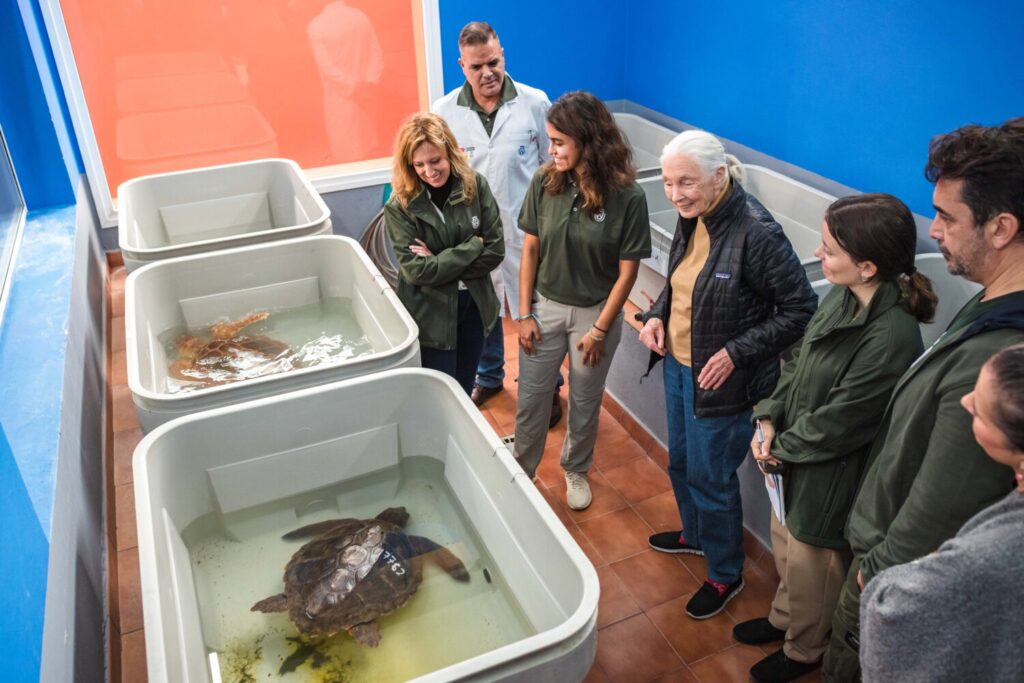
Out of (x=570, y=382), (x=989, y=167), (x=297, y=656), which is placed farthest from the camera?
(x=570, y=382)

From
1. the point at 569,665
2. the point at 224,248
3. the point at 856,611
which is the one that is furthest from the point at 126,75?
the point at 856,611

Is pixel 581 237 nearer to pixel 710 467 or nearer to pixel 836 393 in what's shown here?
pixel 710 467

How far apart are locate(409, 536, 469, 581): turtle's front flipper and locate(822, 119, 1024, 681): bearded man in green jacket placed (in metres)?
0.86

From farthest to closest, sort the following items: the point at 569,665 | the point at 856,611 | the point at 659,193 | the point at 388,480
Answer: the point at 659,193
the point at 388,480
the point at 856,611
the point at 569,665

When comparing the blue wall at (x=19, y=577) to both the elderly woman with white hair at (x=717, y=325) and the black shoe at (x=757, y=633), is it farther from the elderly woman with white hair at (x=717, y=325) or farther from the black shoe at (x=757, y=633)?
the black shoe at (x=757, y=633)

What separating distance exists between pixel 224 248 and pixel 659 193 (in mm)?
1921

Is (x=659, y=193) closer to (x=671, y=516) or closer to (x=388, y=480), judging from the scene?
(x=671, y=516)

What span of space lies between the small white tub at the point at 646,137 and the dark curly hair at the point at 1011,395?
2.94 m

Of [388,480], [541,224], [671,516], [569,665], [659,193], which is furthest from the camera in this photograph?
[659,193]

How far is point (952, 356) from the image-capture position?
127 cm

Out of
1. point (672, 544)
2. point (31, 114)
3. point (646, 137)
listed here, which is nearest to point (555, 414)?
point (672, 544)

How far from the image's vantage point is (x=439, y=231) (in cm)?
226

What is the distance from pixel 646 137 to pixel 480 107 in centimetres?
141

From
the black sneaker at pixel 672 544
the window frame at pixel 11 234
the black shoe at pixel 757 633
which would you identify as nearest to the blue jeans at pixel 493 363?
the black sneaker at pixel 672 544
